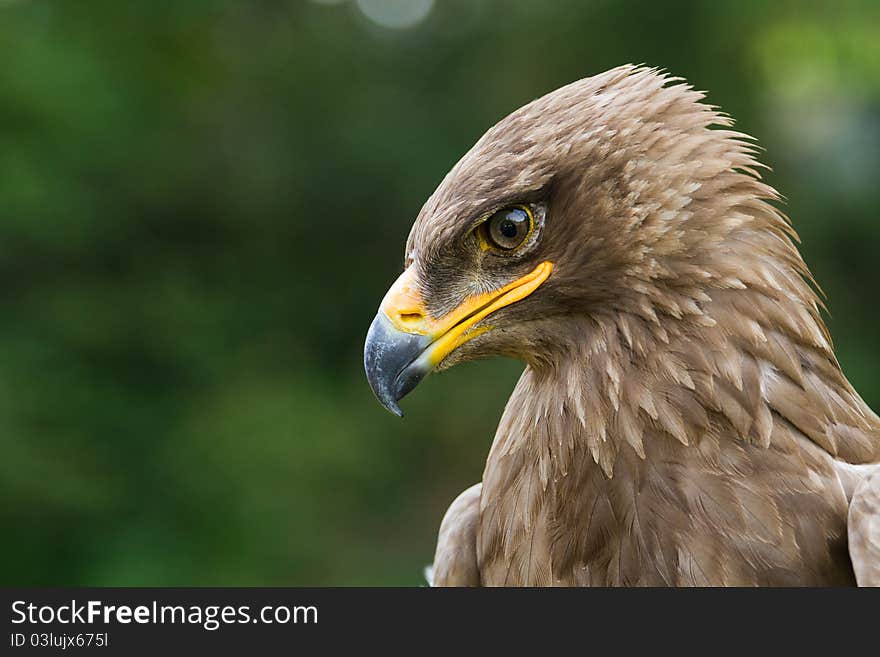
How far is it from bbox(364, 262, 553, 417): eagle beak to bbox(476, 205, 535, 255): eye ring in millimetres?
88

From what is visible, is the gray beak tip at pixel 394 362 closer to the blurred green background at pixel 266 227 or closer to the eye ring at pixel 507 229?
the eye ring at pixel 507 229

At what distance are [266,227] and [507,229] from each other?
605 centimetres

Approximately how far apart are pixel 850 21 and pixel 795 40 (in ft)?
1.19

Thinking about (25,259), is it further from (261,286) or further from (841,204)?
(841,204)

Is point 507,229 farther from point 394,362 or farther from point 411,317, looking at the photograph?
point 394,362

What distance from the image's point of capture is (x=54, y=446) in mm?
6672

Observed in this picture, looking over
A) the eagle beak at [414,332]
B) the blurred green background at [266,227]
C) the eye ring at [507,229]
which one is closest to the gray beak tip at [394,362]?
the eagle beak at [414,332]

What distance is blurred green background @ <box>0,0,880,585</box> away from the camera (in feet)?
22.3

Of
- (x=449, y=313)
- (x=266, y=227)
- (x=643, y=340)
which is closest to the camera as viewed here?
(x=643, y=340)

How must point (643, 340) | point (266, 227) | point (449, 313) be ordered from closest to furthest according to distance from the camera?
point (643, 340) < point (449, 313) < point (266, 227)

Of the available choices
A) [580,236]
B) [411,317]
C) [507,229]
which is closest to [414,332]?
[411,317]

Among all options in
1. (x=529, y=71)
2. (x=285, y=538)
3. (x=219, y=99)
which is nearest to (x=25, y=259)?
(x=219, y=99)

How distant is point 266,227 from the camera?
8305 mm

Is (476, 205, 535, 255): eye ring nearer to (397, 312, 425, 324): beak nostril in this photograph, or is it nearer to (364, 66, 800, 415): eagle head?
(364, 66, 800, 415): eagle head
